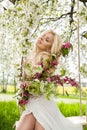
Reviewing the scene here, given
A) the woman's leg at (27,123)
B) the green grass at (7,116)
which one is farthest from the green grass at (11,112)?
the woman's leg at (27,123)

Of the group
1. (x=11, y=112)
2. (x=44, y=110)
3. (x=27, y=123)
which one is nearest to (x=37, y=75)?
(x=44, y=110)

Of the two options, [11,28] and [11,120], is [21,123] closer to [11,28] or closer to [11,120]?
[11,28]

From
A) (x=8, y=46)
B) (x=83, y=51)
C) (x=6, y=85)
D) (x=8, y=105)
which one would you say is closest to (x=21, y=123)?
(x=8, y=46)

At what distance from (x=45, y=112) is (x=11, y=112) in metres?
3.49

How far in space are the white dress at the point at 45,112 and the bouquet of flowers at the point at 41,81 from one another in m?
0.07

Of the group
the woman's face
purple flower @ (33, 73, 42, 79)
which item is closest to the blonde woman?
the woman's face

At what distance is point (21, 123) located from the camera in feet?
12.5

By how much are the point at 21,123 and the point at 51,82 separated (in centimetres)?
49

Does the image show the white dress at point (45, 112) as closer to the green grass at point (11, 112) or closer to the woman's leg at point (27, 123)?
the woman's leg at point (27, 123)

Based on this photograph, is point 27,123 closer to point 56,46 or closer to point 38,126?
point 38,126

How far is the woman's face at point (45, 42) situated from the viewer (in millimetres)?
4047

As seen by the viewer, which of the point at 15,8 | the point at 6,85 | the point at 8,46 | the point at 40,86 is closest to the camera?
the point at 40,86

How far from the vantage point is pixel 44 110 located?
3873 millimetres

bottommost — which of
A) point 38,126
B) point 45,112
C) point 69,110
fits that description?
point 69,110
